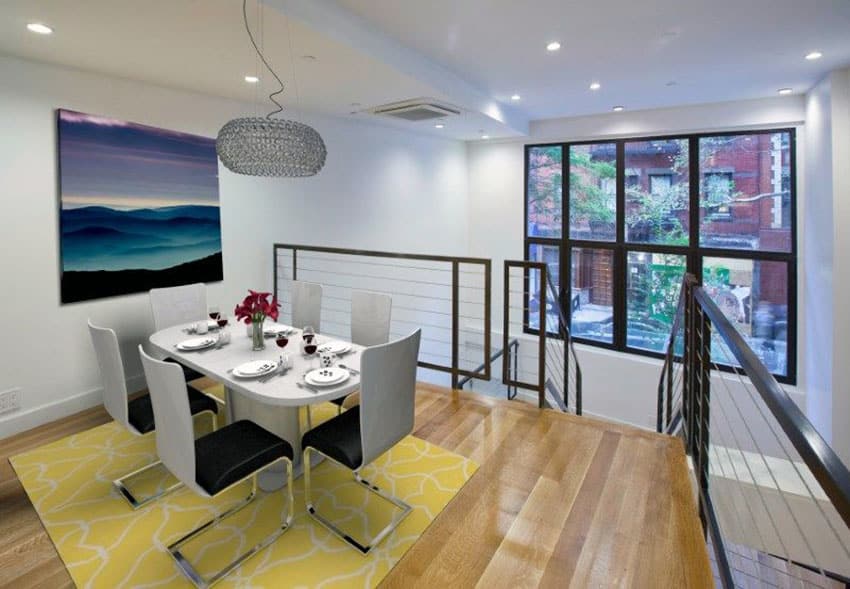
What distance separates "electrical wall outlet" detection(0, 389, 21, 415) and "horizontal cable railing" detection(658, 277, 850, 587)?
13.8 feet

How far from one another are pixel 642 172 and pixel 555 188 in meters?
1.19

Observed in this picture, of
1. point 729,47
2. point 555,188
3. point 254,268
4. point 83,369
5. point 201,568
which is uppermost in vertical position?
point 729,47

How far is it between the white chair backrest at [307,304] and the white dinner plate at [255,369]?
1359 mm

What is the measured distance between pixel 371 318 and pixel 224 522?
1634 mm

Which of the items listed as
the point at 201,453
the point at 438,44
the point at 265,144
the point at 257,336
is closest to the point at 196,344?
the point at 257,336

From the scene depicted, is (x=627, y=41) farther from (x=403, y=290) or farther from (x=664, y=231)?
(x=403, y=290)

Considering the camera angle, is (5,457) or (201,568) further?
(5,457)

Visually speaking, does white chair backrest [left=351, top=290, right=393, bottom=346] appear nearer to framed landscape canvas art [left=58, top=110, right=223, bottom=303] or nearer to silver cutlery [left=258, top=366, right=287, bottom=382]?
silver cutlery [left=258, top=366, right=287, bottom=382]

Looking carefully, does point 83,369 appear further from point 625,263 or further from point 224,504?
point 625,263

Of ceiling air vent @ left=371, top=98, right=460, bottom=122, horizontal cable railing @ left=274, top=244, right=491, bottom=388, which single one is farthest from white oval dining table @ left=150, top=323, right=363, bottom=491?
ceiling air vent @ left=371, top=98, right=460, bottom=122

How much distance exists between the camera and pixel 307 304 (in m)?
4.15

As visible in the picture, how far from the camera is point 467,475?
2.86m

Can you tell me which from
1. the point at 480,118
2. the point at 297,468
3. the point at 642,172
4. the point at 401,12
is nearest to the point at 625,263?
the point at 642,172

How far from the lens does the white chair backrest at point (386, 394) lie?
2.20 meters
